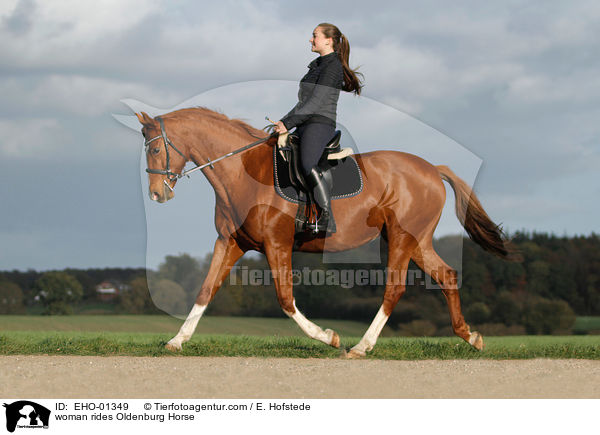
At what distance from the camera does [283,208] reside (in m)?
8.47

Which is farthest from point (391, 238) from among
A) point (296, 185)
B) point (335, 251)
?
point (296, 185)

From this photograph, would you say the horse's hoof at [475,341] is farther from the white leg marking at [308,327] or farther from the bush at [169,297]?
the bush at [169,297]

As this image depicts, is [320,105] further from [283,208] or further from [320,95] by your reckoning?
[283,208]

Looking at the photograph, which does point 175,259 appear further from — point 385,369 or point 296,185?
point 385,369

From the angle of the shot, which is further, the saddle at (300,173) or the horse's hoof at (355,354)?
the horse's hoof at (355,354)

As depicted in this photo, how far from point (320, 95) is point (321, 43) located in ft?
2.64

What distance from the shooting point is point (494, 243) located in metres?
10.0

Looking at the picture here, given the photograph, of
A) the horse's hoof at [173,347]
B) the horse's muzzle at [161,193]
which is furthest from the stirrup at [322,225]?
the horse's hoof at [173,347]

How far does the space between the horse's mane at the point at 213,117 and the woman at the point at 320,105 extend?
66 centimetres

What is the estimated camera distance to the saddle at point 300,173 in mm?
8398

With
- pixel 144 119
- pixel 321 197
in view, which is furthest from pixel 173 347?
pixel 144 119

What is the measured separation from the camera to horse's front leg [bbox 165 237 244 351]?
886cm

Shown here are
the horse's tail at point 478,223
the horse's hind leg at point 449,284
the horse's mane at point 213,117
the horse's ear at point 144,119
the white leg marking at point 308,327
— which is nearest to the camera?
the horse's ear at point 144,119
